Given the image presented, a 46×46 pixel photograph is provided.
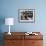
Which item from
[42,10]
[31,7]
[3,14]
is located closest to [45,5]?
[42,10]

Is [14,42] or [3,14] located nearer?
[14,42]

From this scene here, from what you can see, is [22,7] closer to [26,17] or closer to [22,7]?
[22,7]

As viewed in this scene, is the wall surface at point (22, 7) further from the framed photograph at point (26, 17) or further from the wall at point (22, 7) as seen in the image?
the framed photograph at point (26, 17)

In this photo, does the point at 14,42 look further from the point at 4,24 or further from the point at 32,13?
the point at 32,13

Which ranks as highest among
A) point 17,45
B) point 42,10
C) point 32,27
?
point 42,10

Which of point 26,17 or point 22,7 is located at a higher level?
point 22,7

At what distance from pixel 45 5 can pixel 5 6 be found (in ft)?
4.55

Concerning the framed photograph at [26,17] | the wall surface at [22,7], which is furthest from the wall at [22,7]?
the framed photograph at [26,17]

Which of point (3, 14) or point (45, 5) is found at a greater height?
point (45, 5)

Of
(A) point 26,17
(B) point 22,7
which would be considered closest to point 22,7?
(B) point 22,7

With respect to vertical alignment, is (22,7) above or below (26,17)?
above

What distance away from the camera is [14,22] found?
443cm

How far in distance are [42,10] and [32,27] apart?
0.69 m

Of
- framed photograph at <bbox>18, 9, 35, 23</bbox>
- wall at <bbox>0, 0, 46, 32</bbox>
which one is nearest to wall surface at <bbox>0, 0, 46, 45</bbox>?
wall at <bbox>0, 0, 46, 32</bbox>
